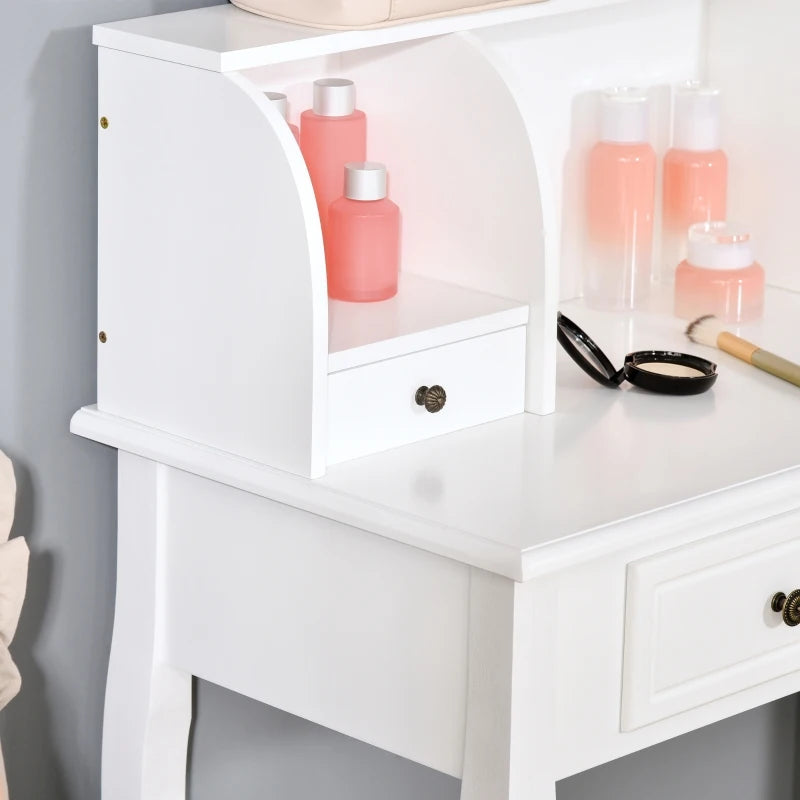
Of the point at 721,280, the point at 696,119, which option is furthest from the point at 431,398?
the point at 696,119

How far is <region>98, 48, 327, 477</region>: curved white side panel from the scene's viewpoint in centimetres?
97

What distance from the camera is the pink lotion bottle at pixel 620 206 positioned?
4.46ft

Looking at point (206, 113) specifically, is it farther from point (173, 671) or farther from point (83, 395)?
point (173, 671)

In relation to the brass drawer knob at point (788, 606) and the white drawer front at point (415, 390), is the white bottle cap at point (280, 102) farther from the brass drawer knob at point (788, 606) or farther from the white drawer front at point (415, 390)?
the brass drawer knob at point (788, 606)

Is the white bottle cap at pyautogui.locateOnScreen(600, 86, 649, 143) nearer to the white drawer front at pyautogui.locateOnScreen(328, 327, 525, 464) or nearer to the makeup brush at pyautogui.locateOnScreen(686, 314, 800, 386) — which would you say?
the makeup brush at pyautogui.locateOnScreen(686, 314, 800, 386)

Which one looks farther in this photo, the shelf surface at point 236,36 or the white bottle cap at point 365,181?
the white bottle cap at point 365,181

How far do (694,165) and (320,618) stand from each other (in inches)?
24.2

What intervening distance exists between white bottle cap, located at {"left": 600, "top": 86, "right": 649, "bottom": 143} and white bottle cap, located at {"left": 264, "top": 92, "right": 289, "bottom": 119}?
1.17 feet

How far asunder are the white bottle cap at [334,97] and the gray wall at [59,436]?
12cm

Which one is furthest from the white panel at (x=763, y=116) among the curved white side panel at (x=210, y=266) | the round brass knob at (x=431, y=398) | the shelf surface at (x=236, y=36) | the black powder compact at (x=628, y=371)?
the curved white side panel at (x=210, y=266)

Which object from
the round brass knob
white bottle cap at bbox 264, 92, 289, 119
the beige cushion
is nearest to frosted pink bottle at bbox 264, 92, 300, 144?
white bottle cap at bbox 264, 92, 289, 119

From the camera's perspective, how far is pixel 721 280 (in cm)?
134

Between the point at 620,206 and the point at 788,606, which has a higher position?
the point at 620,206

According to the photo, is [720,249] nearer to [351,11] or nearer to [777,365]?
[777,365]
